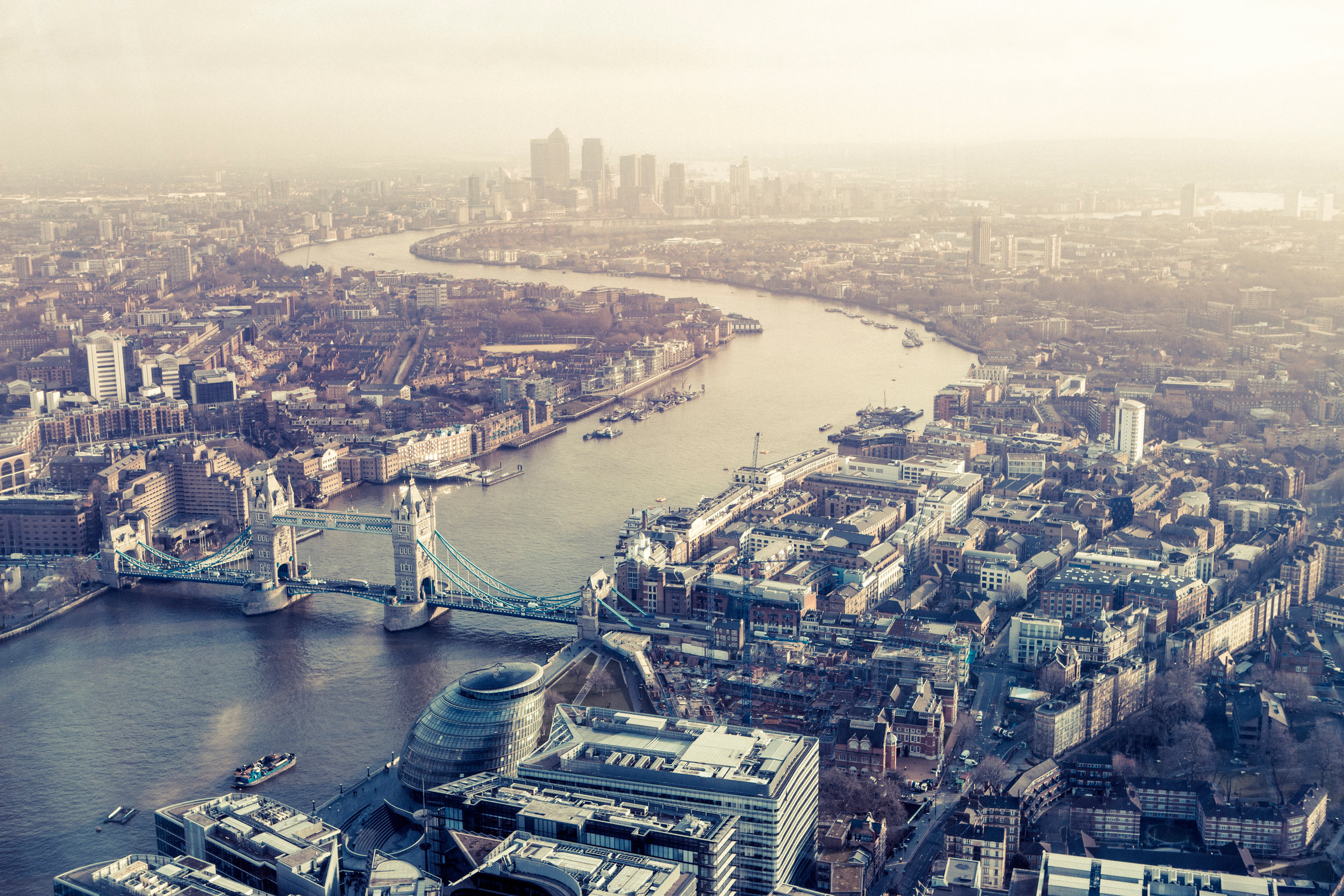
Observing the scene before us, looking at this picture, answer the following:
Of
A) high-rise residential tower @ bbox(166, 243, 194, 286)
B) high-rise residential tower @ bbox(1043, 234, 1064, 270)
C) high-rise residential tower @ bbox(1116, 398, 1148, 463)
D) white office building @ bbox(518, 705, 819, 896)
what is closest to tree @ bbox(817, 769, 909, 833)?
white office building @ bbox(518, 705, 819, 896)

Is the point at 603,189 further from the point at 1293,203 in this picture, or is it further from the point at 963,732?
the point at 963,732

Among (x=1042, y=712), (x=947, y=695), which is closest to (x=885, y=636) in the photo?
(x=947, y=695)

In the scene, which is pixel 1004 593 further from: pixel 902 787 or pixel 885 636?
pixel 902 787

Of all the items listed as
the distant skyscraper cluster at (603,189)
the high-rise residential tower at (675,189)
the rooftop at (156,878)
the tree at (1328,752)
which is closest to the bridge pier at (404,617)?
the rooftop at (156,878)

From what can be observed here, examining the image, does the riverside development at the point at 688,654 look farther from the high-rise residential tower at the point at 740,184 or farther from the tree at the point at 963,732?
the high-rise residential tower at the point at 740,184

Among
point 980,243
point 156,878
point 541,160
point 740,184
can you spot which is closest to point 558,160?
point 541,160

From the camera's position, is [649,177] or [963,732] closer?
[963,732]
